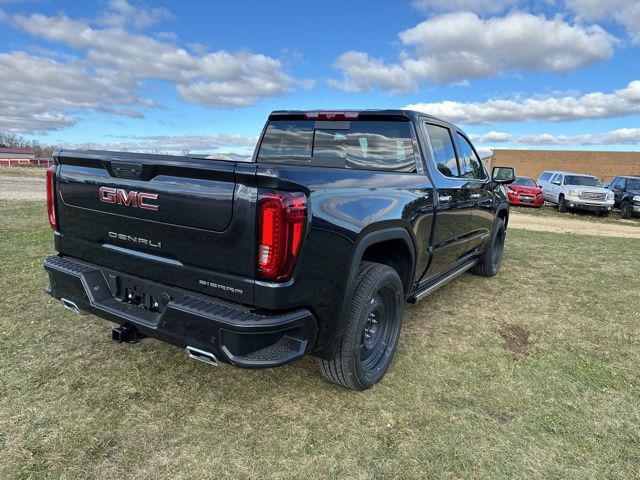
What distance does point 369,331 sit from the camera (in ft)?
10.3

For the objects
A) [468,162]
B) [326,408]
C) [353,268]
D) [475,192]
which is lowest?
[326,408]

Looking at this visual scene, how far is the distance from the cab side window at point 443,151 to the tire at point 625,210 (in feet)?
55.5

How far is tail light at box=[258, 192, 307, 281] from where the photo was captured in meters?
2.11

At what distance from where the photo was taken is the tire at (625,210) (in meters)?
17.5

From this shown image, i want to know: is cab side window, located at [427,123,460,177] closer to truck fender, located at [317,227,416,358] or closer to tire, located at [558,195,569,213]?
truck fender, located at [317,227,416,358]

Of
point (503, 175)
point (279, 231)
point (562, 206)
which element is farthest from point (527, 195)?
point (279, 231)

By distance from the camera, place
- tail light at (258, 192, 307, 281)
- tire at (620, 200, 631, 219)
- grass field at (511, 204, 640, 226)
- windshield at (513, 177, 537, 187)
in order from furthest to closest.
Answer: windshield at (513, 177, 537, 187), tire at (620, 200, 631, 219), grass field at (511, 204, 640, 226), tail light at (258, 192, 307, 281)

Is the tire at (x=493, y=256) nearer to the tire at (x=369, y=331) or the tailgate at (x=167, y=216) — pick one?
the tire at (x=369, y=331)

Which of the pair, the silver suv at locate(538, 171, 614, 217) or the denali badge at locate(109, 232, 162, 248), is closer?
the denali badge at locate(109, 232, 162, 248)

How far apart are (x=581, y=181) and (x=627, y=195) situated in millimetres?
1702

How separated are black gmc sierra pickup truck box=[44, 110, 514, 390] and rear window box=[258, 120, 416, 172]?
0.01 metres

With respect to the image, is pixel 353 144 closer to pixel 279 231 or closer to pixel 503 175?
pixel 279 231

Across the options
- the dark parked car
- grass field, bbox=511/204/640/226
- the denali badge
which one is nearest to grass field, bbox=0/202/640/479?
the denali badge

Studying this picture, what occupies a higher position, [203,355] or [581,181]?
[581,181]
